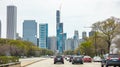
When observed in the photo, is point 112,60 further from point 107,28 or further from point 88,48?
point 88,48

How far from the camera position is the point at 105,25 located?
11069 cm

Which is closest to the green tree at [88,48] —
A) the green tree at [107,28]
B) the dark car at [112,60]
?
the green tree at [107,28]

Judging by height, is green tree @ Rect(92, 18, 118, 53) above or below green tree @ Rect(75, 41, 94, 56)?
above

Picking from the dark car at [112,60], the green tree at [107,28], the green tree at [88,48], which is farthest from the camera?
the green tree at [88,48]

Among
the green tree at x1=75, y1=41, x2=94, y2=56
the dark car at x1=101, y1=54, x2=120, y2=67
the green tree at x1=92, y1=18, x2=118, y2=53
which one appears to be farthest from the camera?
the green tree at x1=75, y1=41, x2=94, y2=56

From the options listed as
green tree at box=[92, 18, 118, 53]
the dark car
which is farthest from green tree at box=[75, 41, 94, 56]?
the dark car

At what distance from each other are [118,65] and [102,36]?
6983 cm

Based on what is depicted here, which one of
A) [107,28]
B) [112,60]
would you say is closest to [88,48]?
[107,28]

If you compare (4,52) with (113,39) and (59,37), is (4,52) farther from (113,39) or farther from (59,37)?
(59,37)

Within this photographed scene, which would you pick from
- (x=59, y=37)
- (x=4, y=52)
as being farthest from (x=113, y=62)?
(x=59, y=37)

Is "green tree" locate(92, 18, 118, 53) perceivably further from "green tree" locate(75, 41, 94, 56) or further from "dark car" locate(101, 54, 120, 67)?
"dark car" locate(101, 54, 120, 67)

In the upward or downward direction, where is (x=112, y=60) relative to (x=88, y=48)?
downward

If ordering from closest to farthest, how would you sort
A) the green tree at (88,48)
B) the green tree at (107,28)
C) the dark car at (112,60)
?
the dark car at (112,60), the green tree at (107,28), the green tree at (88,48)

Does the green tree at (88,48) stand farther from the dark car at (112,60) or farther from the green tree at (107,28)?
the dark car at (112,60)
